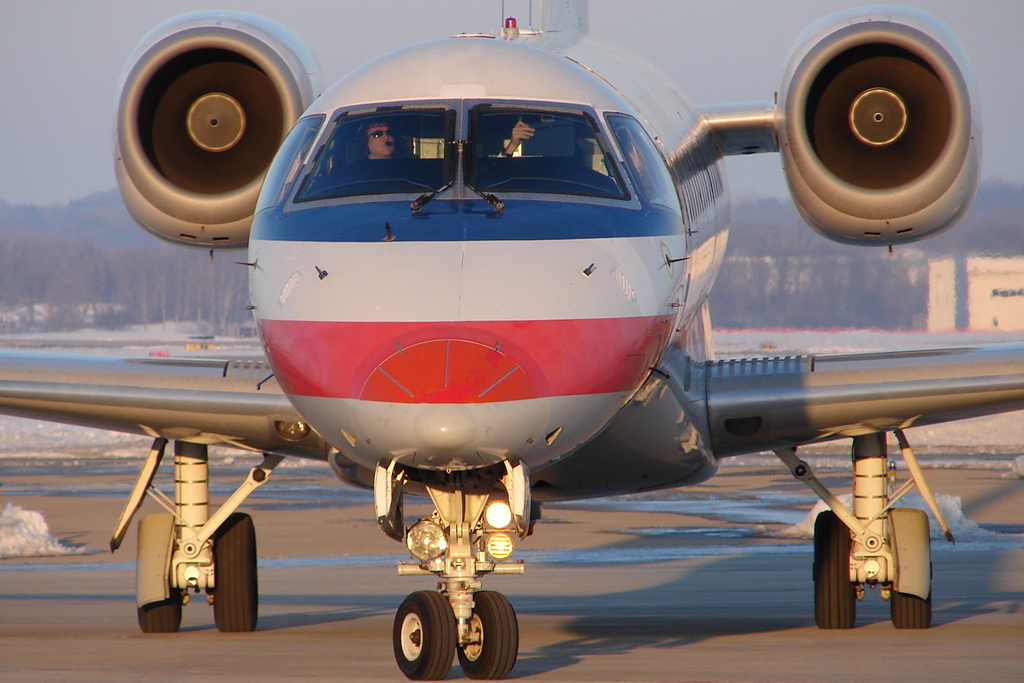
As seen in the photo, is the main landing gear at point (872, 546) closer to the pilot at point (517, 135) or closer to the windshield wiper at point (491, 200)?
the pilot at point (517, 135)

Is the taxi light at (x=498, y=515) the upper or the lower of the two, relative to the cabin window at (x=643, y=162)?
lower

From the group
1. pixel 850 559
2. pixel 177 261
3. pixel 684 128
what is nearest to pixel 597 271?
pixel 684 128

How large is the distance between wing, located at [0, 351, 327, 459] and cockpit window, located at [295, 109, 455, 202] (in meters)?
2.62

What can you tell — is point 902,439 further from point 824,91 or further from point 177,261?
point 177,261

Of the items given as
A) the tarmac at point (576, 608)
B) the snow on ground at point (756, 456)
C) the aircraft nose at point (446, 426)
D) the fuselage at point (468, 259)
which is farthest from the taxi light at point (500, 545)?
the snow on ground at point (756, 456)

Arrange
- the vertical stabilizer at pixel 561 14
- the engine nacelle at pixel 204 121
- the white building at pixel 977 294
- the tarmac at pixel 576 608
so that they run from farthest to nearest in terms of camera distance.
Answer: the white building at pixel 977 294 < the vertical stabilizer at pixel 561 14 < the engine nacelle at pixel 204 121 < the tarmac at pixel 576 608

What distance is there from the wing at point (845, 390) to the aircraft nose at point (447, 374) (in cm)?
376

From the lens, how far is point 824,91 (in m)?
10.1

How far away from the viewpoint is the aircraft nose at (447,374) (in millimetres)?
5145

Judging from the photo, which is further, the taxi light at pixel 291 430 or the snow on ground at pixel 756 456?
the snow on ground at pixel 756 456

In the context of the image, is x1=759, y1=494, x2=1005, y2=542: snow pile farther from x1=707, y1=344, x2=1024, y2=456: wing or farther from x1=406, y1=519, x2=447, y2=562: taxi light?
x1=406, y1=519, x2=447, y2=562: taxi light

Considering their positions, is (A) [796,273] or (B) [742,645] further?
(A) [796,273]

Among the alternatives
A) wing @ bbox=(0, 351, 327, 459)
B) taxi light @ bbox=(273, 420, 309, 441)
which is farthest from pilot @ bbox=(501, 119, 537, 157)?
taxi light @ bbox=(273, 420, 309, 441)

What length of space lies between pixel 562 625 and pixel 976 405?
3135 millimetres
